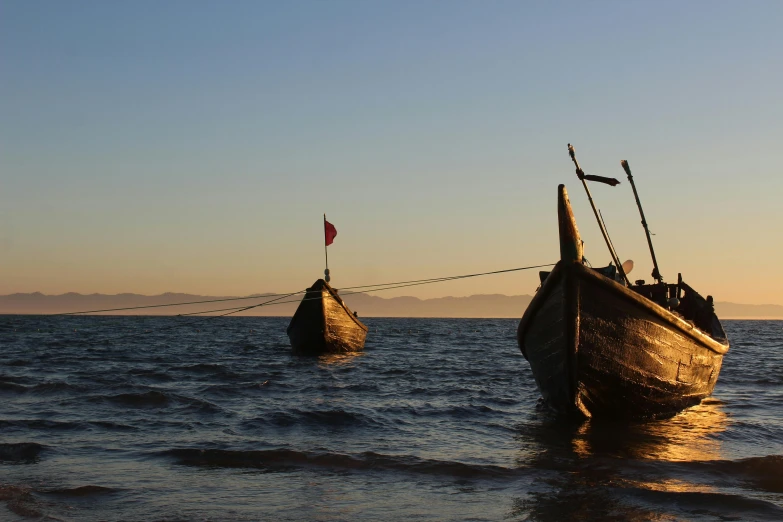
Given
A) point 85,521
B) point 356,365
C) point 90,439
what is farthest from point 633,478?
point 356,365

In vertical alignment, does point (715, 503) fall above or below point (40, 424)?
below

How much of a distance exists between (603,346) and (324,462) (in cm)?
471

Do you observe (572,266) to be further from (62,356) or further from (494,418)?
(62,356)

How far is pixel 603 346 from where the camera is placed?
448 inches

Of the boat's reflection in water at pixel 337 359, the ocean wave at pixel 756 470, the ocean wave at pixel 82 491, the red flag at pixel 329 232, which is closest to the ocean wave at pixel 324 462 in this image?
the ocean wave at pixel 82 491

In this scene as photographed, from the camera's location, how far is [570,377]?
1160 cm

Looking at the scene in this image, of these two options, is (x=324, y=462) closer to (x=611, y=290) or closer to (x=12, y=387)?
(x=611, y=290)

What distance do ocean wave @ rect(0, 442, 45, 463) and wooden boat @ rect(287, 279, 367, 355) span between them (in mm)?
17423

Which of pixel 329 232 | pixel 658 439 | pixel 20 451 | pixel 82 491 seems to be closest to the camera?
pixel 82 491

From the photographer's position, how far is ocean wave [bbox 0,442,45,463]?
9.39 metres

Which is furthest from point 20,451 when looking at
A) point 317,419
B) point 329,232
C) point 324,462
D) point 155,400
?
point 329,232

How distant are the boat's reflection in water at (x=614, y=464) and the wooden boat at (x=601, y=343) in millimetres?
477

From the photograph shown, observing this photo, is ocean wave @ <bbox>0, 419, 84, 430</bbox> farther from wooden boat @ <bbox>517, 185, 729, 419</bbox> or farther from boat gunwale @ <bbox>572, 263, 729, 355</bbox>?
boat gunwale @ <bbox>572, 263, 729, 355</bbox>

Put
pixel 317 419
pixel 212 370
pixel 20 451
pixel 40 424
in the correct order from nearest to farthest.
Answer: pixel 20 451
pixel 40 424
pixel 317 419
pixel 212 370
